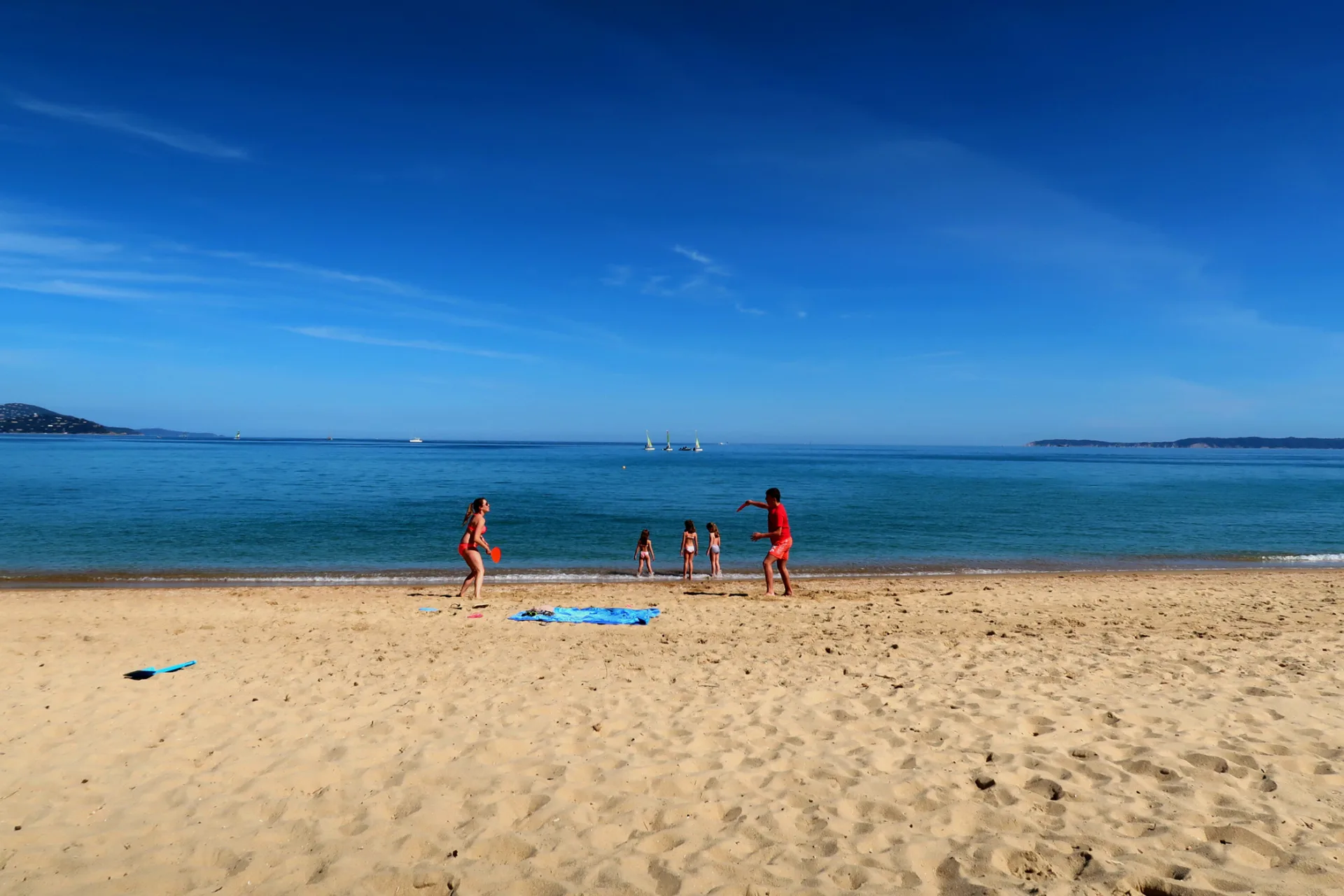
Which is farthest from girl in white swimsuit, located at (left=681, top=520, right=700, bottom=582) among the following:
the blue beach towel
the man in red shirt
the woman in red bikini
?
the woman in red bikini

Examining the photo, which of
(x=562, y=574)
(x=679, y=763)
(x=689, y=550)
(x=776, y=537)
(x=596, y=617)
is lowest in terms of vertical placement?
(x=562, y=574)

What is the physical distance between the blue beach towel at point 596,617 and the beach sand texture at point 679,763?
878 millimetres

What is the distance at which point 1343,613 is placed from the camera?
38.3ft

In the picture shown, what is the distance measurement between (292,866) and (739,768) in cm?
312

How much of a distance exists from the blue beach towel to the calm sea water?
668 centimetres

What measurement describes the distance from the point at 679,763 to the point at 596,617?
614 centimetres

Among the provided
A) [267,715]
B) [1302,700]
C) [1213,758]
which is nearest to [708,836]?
[1213,758]

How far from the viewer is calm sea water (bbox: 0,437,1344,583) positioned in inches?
807

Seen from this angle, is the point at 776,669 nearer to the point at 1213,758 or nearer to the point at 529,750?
the point at 529,750

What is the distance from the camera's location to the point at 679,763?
5.62 m

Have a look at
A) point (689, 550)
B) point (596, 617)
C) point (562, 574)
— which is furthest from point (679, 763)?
point (562, 574)

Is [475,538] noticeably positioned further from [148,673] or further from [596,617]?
[148,673]

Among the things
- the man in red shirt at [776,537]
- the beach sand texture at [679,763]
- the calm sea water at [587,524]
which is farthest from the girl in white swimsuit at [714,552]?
the beach sand texture at [679,763]

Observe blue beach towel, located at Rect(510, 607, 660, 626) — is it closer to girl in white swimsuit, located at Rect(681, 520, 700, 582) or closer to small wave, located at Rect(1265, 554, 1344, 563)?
girl in white swimsuit, located at Rect(681, 520, 700, 582)
